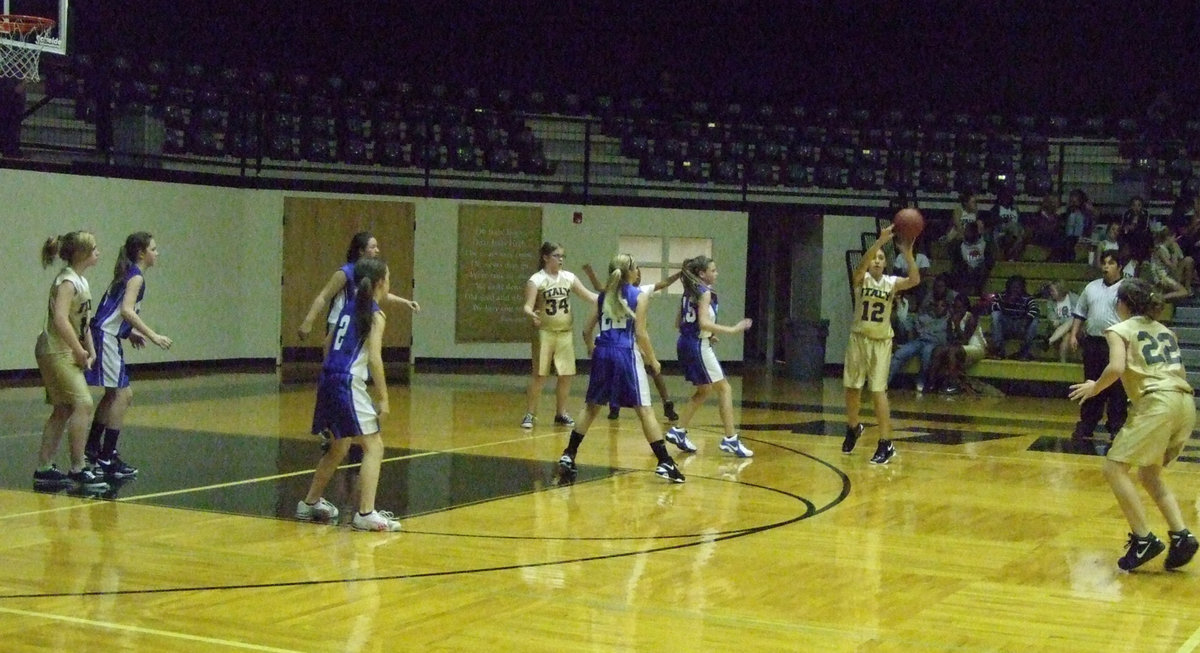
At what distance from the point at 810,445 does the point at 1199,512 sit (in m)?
3.59

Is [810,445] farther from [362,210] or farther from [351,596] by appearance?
[362,210]

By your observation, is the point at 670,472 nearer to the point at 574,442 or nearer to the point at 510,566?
the point at 574,442

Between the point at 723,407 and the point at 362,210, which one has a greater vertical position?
the point at 362,210

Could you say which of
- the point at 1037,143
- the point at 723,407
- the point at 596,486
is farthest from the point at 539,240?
the point at 596,486

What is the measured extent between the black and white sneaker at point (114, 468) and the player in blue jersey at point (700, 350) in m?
4.08

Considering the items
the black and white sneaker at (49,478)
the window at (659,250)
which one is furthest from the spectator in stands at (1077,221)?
the black and white sneaker at (49,478)

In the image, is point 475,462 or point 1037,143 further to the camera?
point 1037,143

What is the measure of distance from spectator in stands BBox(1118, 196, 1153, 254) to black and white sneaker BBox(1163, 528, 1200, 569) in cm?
1205

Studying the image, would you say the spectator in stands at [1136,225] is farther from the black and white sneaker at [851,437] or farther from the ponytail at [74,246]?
the ponytail at [74,246]

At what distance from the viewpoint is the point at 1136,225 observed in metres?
18.9

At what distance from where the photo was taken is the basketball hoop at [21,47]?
416 inches

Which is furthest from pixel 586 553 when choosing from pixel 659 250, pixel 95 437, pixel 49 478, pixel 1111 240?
pixel 659 250

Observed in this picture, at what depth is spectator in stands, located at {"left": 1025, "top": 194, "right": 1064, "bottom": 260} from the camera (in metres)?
20.2

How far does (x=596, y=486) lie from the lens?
9.27 metres
